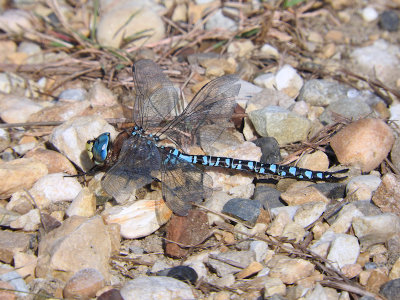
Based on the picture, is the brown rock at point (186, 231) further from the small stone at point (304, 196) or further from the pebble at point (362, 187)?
the pebble at point (362, 187)

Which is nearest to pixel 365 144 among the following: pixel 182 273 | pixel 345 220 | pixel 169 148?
pixel 345 220

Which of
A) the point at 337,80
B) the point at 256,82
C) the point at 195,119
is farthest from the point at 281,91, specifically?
the point at 195,119

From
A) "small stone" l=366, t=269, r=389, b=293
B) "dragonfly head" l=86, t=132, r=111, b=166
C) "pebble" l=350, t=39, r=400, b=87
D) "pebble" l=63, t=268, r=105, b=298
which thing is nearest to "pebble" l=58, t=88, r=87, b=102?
"dragonfly head" l=86, t=132, r=111, b=166

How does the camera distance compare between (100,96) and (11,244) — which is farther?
(100,96)

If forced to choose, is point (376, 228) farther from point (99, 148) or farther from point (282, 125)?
point (99, 148)

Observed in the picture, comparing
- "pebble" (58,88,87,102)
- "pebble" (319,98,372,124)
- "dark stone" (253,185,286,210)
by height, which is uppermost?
"pebble" (319,98,372,124)

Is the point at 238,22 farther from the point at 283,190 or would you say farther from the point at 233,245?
the point at 233,245

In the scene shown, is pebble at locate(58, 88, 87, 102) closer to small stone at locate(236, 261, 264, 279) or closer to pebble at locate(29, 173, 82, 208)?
pebble at locate(29, 173, 82, 208)
